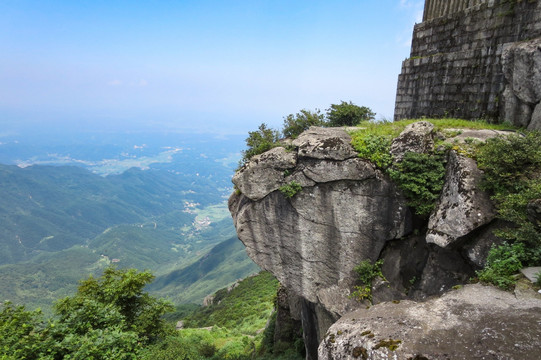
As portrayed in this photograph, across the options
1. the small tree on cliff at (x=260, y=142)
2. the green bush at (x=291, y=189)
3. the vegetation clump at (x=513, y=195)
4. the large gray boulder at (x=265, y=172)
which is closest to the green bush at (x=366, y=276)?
the green bush at (x=291, y=189)

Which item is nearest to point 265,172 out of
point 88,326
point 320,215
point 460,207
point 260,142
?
point 260,142

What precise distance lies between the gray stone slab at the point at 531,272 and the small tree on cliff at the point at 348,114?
12.1 m

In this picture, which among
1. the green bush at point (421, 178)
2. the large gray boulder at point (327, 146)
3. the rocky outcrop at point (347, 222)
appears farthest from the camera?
the large gray boulder at point (327, 146)

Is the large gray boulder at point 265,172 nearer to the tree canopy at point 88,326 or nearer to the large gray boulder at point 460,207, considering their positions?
the large gray boulder at point 460,207

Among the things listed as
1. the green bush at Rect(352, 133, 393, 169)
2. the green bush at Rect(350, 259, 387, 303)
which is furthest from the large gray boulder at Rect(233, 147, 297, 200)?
the green bush at Rect(350, 259, 387, 303)

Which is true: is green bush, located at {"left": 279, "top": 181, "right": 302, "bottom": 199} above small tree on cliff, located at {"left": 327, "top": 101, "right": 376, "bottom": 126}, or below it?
below

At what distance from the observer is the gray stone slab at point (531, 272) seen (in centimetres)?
732

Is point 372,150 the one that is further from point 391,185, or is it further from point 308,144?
point 308,144

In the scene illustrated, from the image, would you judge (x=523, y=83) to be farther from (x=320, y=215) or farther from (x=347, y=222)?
(x=320, y=215)

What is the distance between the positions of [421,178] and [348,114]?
7.95 metres

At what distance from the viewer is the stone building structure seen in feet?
40.2

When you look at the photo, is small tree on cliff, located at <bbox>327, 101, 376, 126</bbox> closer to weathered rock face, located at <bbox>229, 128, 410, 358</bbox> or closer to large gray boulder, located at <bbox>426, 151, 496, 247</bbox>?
weathered rock face, located at <bbox>229, 128, 410, 358</bbox>

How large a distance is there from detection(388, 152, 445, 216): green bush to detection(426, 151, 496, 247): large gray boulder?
1.69ft

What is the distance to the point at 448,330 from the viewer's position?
6363mm
